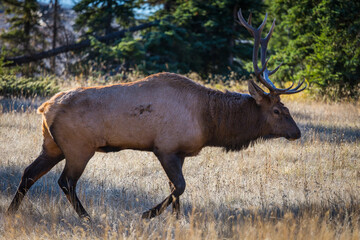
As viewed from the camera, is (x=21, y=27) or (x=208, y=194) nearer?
(x=208, y=194)

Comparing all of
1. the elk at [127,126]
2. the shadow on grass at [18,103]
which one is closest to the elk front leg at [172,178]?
the elk at [127,126]

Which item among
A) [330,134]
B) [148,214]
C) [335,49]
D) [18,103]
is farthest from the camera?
[335,49]

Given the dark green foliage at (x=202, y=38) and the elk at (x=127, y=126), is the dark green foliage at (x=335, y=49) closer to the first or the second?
the dark green foliage at (x=202, y=38)

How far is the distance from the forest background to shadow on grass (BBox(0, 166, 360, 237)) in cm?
833

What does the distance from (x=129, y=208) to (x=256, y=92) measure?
2599 mm

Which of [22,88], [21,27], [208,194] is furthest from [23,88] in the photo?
[21,27]

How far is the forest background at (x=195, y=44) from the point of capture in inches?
559

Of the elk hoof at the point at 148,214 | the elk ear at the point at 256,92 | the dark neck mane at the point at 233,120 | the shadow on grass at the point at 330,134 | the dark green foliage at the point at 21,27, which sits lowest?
the dark green foliage at the point at 21,27

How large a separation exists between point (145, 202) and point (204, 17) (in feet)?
57.0

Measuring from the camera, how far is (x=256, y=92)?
19.5ft

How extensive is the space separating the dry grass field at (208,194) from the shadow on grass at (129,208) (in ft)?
0.05

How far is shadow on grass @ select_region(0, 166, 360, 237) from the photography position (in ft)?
Result: 15.3

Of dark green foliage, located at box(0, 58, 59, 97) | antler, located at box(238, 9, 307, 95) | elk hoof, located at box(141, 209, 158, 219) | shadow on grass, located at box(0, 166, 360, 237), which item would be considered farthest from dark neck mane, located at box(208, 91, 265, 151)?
dark green foliage, located at box(0, 58, 59, 97)

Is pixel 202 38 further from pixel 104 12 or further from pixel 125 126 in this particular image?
pixel 125 126
